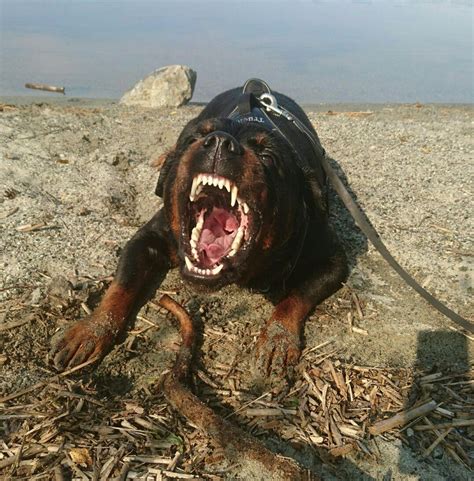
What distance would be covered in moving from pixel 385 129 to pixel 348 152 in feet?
4.54

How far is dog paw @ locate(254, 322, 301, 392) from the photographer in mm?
2736

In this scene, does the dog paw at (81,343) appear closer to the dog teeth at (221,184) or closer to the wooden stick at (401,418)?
the dog teeth at (221,184)

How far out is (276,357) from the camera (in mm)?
2820

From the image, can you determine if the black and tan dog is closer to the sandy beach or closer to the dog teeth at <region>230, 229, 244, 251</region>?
the dog teeth at <region>230, 229, 244, 251</region>

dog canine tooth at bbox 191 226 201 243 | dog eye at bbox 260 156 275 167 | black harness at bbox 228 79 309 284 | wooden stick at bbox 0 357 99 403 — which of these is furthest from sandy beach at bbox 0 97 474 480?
dog eye at bbox 260 156 275 167

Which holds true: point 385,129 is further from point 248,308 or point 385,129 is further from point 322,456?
point 322,456

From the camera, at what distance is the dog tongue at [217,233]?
9.98ft

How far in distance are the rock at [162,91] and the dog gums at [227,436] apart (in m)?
7.02

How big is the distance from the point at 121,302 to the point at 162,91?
674 cm

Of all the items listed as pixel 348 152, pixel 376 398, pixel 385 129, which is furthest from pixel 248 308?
pixel 385 129

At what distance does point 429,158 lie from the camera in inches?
246

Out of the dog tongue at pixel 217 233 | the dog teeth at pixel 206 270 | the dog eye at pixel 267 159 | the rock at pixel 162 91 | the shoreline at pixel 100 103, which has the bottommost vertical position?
the shoreline at pixel 100 103

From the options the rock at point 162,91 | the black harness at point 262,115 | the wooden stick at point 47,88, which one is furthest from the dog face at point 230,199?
the wooden stick at point 47,88

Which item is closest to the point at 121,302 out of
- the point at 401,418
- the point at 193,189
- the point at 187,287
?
the point at 187,287
